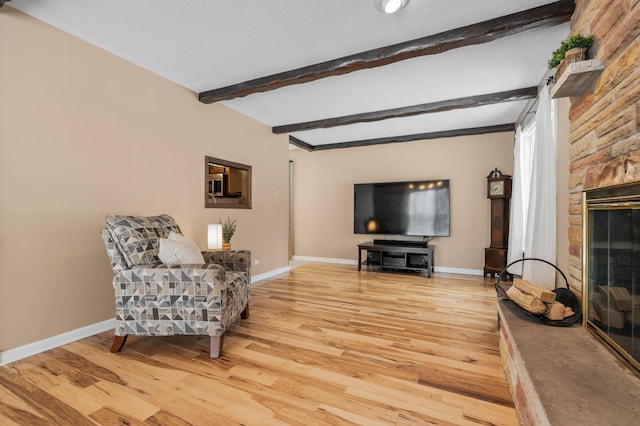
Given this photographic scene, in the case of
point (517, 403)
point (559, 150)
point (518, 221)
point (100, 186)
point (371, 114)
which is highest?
point (371, 114)

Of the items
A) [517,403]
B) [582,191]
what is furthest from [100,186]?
[582,191]


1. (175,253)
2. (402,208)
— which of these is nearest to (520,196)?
(402,208)

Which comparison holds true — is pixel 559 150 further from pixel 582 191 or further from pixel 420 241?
pixel 420 241

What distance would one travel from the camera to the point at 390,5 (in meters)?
2.05

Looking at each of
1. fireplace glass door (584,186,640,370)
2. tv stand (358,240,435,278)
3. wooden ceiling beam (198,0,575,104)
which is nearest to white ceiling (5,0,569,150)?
wooden ceiling beam (198,0,575,104)

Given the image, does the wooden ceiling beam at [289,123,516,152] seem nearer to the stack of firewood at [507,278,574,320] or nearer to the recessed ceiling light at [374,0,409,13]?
the recessed ceiling light at [374,0,409,13]

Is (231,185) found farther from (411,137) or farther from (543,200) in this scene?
(543,200)

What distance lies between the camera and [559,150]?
7.35 feet

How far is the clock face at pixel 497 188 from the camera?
4570 mm

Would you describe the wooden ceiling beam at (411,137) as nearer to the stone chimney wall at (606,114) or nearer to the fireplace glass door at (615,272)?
the stone chimney wall at (606,114)

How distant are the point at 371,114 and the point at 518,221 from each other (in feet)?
7.67

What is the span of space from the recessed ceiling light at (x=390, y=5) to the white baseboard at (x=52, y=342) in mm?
3364

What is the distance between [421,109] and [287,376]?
11.4 ft

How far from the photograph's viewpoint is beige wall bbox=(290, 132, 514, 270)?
5.03 metres
